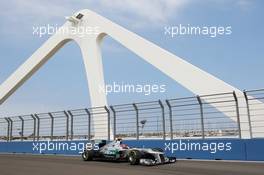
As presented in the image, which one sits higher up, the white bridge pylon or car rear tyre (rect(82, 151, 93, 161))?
the white bridge pylon

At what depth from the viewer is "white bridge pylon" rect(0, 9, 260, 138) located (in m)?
22.2

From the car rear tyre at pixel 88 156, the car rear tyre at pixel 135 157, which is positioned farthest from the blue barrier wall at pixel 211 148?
the car rear tyre at pixel 135 157

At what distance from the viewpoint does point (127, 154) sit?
1327 centimetres

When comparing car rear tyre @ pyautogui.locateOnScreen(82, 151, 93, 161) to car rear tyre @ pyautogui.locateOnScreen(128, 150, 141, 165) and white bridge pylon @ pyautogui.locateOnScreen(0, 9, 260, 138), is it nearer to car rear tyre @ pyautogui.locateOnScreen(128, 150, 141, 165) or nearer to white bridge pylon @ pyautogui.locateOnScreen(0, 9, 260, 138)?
car rear tyre @ pyautogui.locateOnScreen(128, 150, 141, 165)

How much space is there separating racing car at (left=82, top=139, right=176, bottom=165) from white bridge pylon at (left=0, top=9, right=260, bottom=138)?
3.72 metres

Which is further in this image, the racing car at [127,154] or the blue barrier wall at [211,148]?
the blue barrier wall at [211,148]

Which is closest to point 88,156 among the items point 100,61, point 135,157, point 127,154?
point 127,154

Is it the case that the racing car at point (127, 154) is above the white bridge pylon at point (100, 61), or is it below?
below

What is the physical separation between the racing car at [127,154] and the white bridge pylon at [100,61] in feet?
12.2

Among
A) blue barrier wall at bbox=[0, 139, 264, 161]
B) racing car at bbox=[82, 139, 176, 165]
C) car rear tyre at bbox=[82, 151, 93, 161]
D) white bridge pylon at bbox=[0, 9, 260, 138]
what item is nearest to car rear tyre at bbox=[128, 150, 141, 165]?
racing car at bbox=[82, 139, 176, 165]

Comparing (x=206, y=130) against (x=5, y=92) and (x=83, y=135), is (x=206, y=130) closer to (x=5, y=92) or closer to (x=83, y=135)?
(x=83, y=135)

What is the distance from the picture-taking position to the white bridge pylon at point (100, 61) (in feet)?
72.9

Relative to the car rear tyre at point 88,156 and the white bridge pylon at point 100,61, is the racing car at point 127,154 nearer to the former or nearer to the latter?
the car rear tyre at point 88,156

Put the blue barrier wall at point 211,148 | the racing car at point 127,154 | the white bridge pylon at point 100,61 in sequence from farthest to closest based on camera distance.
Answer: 1. the white bridge pylon at point 100,61
2. the blue barrier wall at point 211,148
3. the racing car at point 127,154
